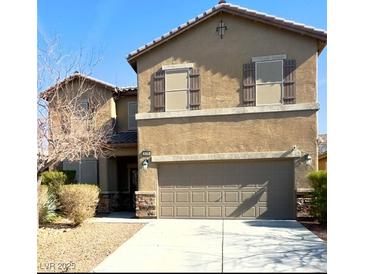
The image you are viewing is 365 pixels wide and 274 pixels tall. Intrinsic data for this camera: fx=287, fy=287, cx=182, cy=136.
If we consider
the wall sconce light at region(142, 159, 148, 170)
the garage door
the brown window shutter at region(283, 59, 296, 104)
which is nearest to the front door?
the wall sconce light at region(142, 159, 148, 170)

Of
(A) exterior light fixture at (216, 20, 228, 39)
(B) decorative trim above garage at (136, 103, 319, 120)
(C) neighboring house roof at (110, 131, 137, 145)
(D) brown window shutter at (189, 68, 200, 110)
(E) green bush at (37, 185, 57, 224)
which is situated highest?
(A) exterior light fixture at (216, 20, 228, 39)

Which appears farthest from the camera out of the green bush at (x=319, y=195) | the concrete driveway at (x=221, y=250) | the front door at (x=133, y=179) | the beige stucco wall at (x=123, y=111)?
the beige stucco wall at (x=123, y=111)

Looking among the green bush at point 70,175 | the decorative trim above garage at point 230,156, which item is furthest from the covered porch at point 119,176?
the decorative trim above garage at point 230,156

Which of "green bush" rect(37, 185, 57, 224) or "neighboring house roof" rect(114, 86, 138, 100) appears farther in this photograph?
"neighboring house roof" rect(114, 86, 138, 100)

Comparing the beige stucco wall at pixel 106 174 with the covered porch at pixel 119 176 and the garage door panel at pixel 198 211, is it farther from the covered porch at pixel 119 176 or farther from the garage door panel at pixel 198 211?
the garage door panel at pixel 198 211

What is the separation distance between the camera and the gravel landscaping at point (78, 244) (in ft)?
18.8

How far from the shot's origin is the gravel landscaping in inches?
225

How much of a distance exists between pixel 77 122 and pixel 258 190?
6.41 metres

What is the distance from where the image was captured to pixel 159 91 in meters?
10.5

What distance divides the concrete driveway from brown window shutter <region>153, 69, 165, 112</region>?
13.7 ft

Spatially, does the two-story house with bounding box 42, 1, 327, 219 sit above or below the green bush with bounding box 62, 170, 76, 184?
above

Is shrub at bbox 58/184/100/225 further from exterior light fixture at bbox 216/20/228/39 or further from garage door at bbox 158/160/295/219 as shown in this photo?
exterior light fixture at bbox 216/20/228/39

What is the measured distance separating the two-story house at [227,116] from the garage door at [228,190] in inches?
1.3

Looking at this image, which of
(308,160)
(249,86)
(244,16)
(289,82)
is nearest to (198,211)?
(308,160)
